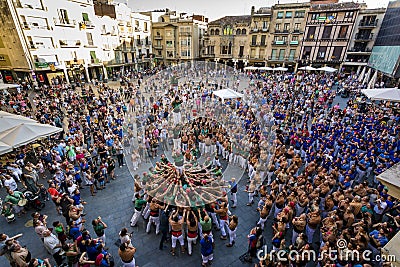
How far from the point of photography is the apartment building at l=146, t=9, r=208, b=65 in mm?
45000

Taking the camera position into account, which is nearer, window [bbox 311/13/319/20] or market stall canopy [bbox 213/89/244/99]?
market stall canopy [bbox 213/89/244/99]

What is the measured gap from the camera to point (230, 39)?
4397 centimetres

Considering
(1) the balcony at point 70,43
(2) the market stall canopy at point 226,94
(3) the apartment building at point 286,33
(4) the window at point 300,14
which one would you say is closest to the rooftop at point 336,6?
(4) the window at point 300,14

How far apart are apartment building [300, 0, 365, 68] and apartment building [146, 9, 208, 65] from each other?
2213cm

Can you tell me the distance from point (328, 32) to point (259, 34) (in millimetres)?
11956

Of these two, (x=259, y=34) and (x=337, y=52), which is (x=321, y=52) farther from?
(x=259, y=34)

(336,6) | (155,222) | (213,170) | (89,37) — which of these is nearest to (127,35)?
(89,37)

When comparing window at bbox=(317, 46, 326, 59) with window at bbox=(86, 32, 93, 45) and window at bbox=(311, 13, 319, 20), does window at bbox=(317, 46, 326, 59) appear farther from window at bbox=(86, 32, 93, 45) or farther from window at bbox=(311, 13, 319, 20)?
window at bbox=(86, 32, 93, 45)

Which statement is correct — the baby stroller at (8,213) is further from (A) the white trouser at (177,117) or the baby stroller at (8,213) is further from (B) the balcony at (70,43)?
(B) the balcony at (70,43)

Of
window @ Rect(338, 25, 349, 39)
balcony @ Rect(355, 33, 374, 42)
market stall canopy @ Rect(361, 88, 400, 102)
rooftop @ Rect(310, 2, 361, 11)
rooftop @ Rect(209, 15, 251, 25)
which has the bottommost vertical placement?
market stall canopy @ Rect(361, 88, 400, 102)

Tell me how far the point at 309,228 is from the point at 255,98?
11916 millimetres

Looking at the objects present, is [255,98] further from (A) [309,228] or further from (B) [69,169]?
(B) [69,169]

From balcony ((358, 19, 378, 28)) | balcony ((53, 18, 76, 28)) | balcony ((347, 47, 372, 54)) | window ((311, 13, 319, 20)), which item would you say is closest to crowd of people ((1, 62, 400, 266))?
balcony ((53, 18, 76, 28))

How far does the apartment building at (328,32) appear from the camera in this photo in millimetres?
35906
